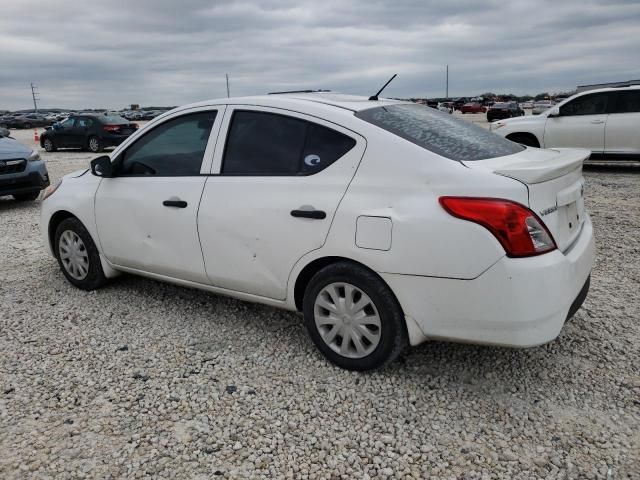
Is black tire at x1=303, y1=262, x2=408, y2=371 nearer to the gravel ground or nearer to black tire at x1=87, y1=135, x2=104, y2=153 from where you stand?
the gravel ground

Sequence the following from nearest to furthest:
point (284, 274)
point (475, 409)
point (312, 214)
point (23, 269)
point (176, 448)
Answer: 1. point (176, 448)
2. point (475, 409)
3. point (312, 214)
4. point (284, 274)
5. point (23, 269)

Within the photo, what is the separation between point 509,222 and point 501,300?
381 millimetres

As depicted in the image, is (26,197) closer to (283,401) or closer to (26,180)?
(26,180)

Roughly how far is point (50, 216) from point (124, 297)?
3.37 ft

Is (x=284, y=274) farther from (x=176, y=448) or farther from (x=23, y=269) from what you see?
(x=23, y=269)

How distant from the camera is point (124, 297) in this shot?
4.53 m

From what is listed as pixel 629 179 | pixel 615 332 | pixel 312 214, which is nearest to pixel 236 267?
pixel 312 214

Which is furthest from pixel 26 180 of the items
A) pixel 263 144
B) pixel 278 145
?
pixel 278 145

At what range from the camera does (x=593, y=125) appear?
35.7 ft

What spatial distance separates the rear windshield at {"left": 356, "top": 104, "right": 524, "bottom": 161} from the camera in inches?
117

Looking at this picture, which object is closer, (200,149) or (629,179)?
(200,149)

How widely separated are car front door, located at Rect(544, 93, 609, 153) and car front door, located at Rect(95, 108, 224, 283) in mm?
9514

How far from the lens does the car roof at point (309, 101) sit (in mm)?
3354

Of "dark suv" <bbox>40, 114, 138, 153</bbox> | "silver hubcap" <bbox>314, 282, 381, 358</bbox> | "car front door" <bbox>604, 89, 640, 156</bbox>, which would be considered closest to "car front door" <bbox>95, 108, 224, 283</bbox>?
"silver hubcap" <bbox>314, 282, 381, 358</bbox>
